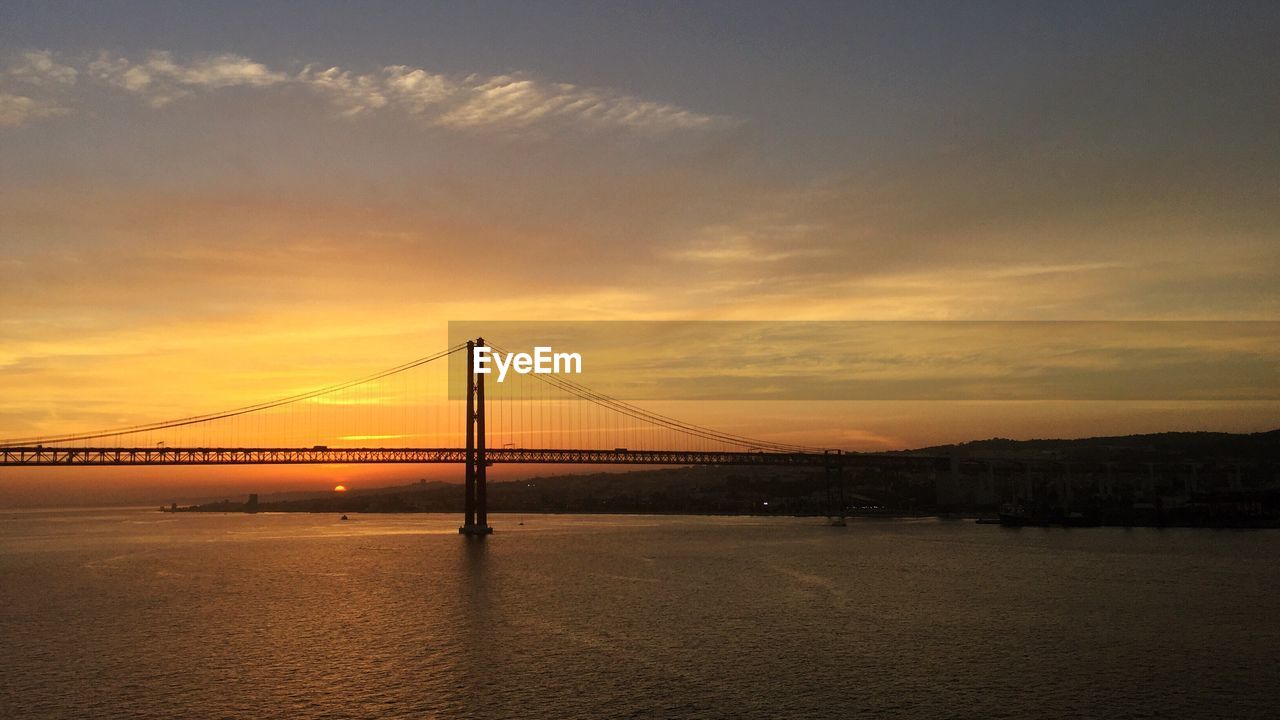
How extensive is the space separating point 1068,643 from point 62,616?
36.6 meters

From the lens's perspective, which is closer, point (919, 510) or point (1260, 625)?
point (1260, 625)

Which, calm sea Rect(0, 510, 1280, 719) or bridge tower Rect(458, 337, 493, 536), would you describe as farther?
bridge tower Rect(458, 337, 493, 536)

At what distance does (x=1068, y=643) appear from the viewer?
1178 inches

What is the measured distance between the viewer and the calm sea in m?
22.6

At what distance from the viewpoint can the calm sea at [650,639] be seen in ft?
74.1

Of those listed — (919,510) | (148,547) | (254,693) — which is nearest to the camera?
(254,693)

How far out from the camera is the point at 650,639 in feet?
100

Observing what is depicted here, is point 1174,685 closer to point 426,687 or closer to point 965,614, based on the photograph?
point 965,614

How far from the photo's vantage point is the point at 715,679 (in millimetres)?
24656

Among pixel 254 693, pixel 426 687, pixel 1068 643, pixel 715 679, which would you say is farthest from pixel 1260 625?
pixel 254 693

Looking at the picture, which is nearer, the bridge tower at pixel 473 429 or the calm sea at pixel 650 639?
the calm sea at pixel 650 639

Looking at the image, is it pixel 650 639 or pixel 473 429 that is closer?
pixel 650 639

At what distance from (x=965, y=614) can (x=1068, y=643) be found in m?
6.40

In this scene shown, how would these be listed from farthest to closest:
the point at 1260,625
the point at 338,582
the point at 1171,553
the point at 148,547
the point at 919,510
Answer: the point at 919,510, the point at 148,547, the point at 1171,553, the point at 338,582, the point at 1260,625
